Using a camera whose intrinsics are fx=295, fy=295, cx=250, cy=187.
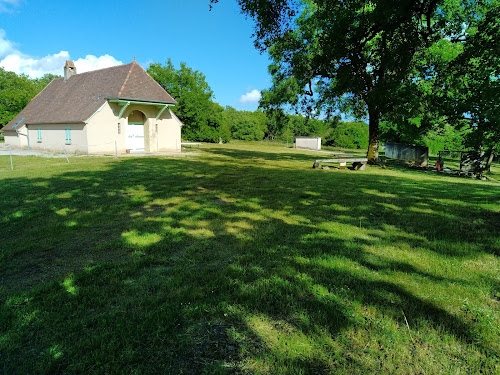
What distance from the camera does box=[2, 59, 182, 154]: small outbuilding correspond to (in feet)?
80.3

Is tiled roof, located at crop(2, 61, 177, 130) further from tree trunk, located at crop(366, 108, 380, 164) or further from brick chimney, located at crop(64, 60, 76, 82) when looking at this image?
tree trunk, located at crop(366, 108, 380, 164)

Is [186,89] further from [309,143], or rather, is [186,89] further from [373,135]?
[373,135]

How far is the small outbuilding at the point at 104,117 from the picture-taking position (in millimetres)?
24469

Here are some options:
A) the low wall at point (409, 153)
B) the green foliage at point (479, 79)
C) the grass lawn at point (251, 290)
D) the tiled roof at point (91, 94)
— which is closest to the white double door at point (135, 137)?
the tiled roof at point (91, 94)

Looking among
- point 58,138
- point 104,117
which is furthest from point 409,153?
point 58,138

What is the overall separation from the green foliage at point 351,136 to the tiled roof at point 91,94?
4430 cm

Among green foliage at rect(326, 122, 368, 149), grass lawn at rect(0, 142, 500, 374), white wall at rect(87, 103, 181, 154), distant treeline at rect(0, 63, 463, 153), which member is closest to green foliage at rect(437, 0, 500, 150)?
grass lawn at rect(0, 142, 500, 374)

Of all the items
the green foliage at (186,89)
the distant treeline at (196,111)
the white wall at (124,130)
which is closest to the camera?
the white wall at (124,130)

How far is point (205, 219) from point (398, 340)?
4.57 metres

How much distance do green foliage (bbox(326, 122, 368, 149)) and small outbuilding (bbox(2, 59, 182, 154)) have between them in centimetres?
4371

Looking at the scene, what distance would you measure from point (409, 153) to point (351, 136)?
37.9m

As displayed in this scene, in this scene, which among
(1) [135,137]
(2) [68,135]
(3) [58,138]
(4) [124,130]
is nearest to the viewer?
(2) [68,135]

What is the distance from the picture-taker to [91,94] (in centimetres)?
2709

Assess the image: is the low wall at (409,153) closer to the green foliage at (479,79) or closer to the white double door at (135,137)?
the green foliage at (479,79)
